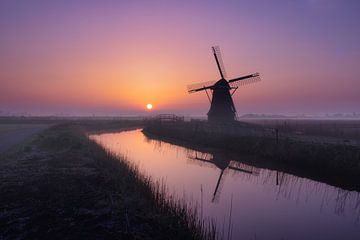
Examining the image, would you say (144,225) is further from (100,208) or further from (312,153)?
(312,153)

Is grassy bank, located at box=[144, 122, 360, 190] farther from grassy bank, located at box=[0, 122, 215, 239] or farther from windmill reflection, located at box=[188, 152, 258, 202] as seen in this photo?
grassy bank, located at box=[0, 122, 215, 239]

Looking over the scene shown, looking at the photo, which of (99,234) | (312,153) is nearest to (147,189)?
(99,234)

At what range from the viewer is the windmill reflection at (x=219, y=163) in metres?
13.9

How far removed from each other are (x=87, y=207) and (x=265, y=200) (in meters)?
6.86

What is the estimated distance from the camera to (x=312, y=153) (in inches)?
696

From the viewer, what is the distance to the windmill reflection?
13.9m

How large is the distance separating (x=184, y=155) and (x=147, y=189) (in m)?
13.4

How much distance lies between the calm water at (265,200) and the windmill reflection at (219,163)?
5 centimetres

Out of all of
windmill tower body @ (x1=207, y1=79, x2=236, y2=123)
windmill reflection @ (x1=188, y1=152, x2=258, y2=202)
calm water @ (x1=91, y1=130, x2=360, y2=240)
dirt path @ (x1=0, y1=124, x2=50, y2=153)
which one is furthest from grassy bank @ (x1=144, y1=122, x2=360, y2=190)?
dirt path @ (x1=0, y1=124, x2=50, y2=153)

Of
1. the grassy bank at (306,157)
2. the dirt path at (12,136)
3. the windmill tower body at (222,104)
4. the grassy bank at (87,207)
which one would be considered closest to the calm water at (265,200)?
A: the grassy bank at (306,157)

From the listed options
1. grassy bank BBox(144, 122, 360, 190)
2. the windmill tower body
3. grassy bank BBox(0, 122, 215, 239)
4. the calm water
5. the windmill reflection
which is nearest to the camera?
grassy bank BBox(0, 122, 215, 239)

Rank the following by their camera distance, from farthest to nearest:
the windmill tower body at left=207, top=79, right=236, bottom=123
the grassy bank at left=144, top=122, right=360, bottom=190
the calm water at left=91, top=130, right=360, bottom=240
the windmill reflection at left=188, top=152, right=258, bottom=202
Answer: the windmill tower body at left=207, top=79, right=236, bottom=123, the grassy bank at left=144, top=122, right=360, bottom=190, the windmill reflection at left=188, top=152, right=258, bottom=202, the calm water at left=91, top=130, right=360, bottom=240

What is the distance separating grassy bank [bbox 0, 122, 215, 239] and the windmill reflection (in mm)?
3743

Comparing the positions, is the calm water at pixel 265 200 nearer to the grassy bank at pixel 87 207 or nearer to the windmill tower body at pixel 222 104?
the grassy bank at pixel 87 207
